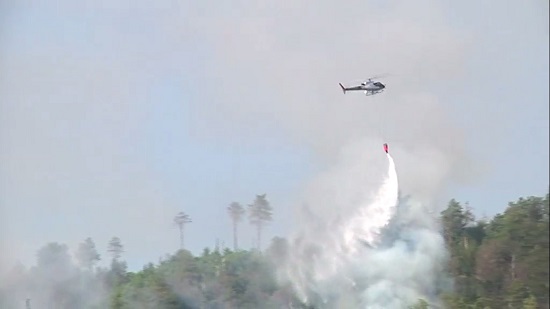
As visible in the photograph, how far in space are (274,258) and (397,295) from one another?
5.94 meters

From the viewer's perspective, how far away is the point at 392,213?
158 feet

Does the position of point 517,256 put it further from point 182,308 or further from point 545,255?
point 182,308

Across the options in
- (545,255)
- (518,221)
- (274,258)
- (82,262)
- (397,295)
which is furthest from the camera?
(82,262)

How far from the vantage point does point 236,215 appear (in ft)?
190

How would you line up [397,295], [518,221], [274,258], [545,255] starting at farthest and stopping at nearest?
[274,258], [397,295], [518,221], [545,255]

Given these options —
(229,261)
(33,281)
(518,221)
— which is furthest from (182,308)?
(518,221)

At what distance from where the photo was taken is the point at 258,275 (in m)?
52.1

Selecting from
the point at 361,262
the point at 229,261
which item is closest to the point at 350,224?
the point at 361,262

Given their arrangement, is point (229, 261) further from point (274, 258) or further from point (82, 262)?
point (82, 262)

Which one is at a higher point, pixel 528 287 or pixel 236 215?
pixel 236 215

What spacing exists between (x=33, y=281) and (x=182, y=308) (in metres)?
6.63

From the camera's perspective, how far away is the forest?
142ft

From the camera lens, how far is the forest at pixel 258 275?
1704 inches

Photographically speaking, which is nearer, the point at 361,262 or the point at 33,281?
the point at 361,262
